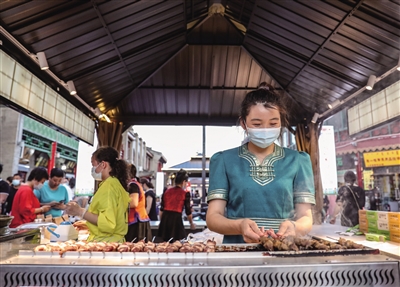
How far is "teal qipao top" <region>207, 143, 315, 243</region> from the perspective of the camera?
115 centimetres

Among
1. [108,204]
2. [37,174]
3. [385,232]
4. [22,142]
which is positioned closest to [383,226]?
[385,232]

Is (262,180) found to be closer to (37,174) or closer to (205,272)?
(205,272)

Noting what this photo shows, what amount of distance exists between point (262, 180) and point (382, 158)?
23.2 ft

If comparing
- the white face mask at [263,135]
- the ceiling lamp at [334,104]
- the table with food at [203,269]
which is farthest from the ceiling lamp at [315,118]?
the table with food at [203,269]

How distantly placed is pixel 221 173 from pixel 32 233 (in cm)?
101

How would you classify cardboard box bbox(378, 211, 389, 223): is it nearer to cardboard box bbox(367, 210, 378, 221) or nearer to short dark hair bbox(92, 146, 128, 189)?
cardboard box bbox(367, 210, 378, 221)

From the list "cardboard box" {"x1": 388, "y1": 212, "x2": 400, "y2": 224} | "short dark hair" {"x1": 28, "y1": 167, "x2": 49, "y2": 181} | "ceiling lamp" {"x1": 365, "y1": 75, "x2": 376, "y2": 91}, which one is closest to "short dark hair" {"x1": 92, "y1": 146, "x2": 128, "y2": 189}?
"short dark hair" {"x1": 28, "y1": 167, "x2": 49, "y2": 181}

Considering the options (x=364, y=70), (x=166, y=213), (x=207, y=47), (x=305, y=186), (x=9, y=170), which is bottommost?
(x=166, y=213)

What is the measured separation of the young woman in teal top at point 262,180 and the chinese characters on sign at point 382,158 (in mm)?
6412

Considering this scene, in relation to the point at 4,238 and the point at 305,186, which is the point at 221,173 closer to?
the point at 305,186

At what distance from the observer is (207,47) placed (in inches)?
214

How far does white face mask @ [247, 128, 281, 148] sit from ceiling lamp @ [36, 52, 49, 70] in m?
3.25

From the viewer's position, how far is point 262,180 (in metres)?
1.17

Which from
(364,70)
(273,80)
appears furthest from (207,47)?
(364,70)
